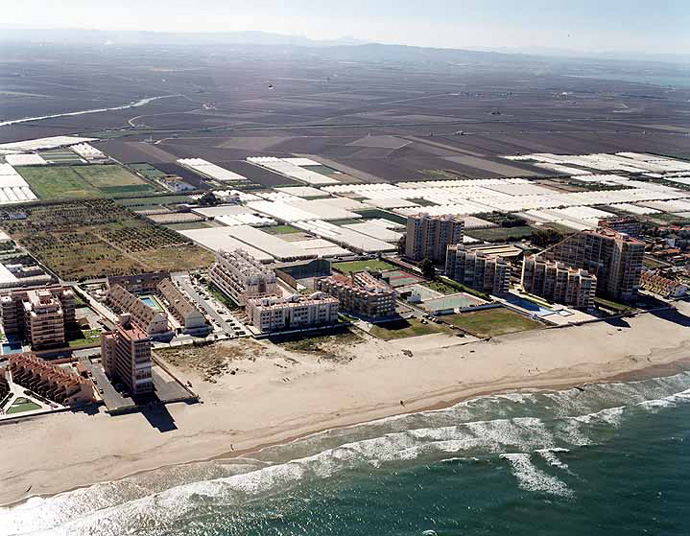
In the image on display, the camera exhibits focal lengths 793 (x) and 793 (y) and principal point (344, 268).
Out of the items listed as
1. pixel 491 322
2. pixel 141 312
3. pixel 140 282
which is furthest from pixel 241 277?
pixel 491 322

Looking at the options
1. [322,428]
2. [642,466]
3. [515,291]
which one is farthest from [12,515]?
[515,291]

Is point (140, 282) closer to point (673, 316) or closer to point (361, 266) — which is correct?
point (361, 266)

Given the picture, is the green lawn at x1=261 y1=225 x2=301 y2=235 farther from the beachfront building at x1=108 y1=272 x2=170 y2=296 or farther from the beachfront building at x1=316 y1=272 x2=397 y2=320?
the beachfront building at x1=316 y1=272 x2=397 y2=320

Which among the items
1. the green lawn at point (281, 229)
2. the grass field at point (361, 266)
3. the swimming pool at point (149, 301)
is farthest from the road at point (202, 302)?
the green lawn at point (281, 229)

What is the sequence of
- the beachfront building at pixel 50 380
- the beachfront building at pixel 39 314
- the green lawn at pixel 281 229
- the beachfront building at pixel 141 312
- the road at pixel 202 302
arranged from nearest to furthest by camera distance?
1. the beachfront building at pixel 50 380
2. the beachfront building at pixel 39 314
3. the beachfront building at pixel 141 312
4. the road at pixel 202 302
5. the green lawn at pixel 281 229

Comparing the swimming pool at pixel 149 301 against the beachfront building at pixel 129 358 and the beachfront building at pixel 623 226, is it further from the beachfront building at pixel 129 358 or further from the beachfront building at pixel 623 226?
the beachfront building at pixel 623 226

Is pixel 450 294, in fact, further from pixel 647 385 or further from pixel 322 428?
pixel 322 428

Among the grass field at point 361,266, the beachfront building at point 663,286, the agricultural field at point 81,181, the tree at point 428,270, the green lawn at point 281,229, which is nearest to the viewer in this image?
the beachfront building at point 663,286
